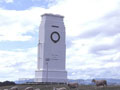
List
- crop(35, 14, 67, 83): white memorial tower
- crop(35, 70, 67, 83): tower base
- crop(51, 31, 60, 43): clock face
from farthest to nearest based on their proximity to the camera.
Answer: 1. crop(51, 31, 60, 43): clock face
2. crop(35, 14, 67, 83): white memorial tower
3. crop(35, 70, 67, 83): tower base

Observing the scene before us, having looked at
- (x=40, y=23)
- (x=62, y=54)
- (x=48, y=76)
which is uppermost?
(x=40, y=23)

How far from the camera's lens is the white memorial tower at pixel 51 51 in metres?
79.8

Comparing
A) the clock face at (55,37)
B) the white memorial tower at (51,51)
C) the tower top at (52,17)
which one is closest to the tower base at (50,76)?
the white memorial tower at (51,51)

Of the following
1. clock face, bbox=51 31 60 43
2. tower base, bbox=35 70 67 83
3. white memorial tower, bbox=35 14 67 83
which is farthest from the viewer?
clock face, bbox=51 31 60 43

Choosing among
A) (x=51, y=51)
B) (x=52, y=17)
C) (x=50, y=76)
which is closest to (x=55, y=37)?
(x=51, y=51)

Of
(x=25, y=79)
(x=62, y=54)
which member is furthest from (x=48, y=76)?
(x=25, y=79)

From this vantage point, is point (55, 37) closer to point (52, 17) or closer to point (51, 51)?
point (51, 51)

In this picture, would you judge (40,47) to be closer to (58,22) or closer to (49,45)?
(49,45)

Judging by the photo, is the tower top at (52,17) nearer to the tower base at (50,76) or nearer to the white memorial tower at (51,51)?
the white memorial tower at (51,51)

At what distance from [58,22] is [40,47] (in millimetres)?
9353

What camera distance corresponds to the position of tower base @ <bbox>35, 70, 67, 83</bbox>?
7881 cm

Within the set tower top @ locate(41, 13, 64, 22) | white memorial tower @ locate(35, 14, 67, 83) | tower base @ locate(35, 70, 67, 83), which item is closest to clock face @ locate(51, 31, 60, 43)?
white memorial tower @ locate(35, 14, 67, 83)

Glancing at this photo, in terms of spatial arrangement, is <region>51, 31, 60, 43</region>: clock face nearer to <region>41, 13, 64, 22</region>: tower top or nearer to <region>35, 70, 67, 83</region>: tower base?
<region>41, 13, 64, 22</region>: tower top

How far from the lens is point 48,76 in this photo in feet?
259
